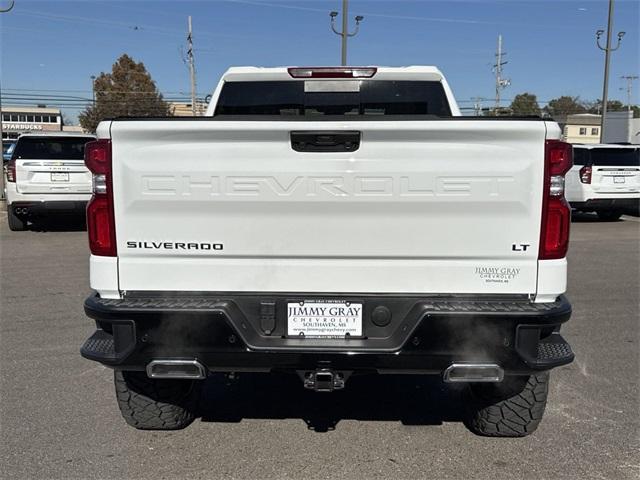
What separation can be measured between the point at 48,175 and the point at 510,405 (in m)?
11.0

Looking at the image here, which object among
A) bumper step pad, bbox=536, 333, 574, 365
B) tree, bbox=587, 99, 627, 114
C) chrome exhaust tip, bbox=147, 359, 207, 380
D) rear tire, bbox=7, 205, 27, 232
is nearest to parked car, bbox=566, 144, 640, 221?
rear tire, bbox=7, 205, 27, 232

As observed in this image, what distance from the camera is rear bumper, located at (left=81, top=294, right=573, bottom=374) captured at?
3.00 m

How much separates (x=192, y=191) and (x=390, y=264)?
1.01m

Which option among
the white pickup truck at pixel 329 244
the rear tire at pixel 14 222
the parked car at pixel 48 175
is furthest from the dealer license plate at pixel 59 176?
the white pickup truck at pixel 329 244

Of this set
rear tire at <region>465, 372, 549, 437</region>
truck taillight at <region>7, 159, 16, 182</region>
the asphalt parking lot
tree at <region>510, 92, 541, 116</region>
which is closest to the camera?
the asphalt parking lot

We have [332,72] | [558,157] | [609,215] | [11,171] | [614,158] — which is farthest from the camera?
[609,215]

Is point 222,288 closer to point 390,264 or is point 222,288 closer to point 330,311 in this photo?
point 330,311

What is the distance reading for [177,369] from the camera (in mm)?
3092

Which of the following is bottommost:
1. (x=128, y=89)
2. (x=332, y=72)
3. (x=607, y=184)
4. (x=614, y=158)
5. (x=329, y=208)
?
(x=607, y=184)

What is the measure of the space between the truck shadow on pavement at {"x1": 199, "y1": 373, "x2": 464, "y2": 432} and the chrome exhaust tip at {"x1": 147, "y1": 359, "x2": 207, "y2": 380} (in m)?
1.06

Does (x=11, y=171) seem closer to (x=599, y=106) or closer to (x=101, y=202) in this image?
(x=101, y=202)

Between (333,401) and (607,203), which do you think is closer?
(333,401)

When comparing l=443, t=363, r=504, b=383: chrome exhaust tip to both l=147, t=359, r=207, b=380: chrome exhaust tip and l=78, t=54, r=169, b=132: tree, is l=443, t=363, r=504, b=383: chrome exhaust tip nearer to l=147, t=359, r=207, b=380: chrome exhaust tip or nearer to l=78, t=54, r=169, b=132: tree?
l=147, t=359, r=207, b=380: chrome exhaust tip

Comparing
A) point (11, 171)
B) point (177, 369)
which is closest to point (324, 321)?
point (177, 369)
